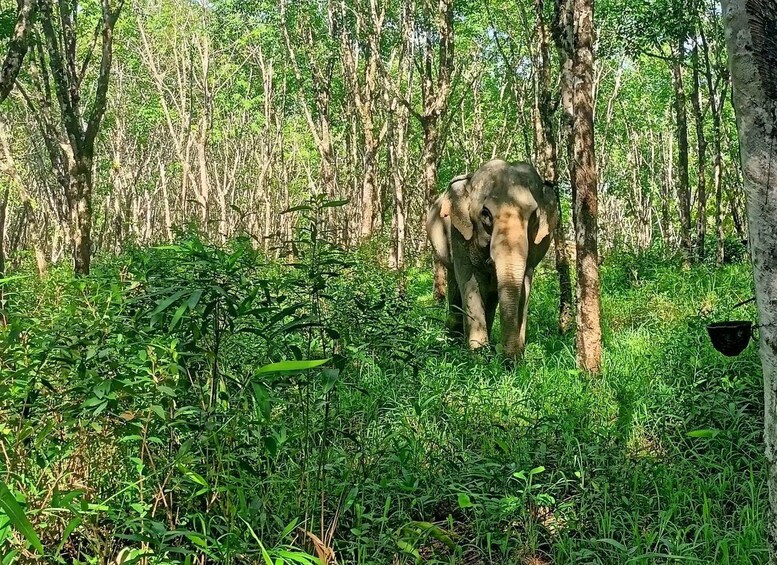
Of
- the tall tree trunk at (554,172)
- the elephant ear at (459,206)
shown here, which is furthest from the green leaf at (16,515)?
the tall tree trunk at (554,172)

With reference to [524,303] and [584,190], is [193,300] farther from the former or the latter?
[524,303]

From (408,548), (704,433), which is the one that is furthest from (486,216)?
(408,548)

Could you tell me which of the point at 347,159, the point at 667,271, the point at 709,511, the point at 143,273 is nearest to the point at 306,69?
the point at 347,159

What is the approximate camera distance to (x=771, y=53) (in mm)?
2381

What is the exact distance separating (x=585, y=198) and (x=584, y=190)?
73 mm

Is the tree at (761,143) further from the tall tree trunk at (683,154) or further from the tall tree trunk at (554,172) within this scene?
the tall tree trunk at (683,154)

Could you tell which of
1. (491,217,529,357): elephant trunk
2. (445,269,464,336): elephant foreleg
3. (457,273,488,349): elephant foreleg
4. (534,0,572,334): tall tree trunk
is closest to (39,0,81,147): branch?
(445,269,464,336): elephant foreleg

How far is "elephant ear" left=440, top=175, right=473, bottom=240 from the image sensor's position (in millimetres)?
8773

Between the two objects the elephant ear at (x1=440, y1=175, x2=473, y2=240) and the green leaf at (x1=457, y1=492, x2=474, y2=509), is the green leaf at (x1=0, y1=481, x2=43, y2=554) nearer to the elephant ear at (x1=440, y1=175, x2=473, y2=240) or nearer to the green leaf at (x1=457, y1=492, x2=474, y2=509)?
the green leaf at (x1=457, y1=492, x2=474, y2=509)

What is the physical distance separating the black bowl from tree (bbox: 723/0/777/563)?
0.46 meters

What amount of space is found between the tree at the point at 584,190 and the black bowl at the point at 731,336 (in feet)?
11.7

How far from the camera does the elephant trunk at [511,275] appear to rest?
25.1ft

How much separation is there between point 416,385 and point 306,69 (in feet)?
67.5

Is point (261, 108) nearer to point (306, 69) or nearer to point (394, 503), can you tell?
point (306, 69)
